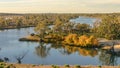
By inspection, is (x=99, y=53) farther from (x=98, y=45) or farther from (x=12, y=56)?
(x=12, y=56)

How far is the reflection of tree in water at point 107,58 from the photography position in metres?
44.0

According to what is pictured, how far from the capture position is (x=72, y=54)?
51688mm


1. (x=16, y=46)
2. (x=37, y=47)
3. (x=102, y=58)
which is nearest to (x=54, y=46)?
(x=37, y=47)

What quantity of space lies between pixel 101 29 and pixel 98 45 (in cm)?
1545

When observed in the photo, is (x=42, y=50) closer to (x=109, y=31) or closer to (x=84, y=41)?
(x=84, y=41)

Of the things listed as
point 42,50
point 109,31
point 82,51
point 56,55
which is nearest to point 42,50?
point 42,50

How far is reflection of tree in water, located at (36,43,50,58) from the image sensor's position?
5149 centimetres

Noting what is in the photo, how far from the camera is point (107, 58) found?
47.8 metres

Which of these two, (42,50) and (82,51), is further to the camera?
(42,50)

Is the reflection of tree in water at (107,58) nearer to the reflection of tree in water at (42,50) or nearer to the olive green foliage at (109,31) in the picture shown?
the reflection of tree in water at (42,50)

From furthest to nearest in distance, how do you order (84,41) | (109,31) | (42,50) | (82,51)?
(109,31) < (84,41) < (42,50) < (82,51)

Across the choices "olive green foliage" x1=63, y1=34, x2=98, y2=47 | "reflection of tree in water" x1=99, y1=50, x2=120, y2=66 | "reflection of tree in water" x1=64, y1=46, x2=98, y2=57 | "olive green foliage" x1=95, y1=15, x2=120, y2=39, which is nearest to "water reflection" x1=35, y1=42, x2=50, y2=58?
"reflection of tree in water" x1=64, y1=46, x2=98, y2=57

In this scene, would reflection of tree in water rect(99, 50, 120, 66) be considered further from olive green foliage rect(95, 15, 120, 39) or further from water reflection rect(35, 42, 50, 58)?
olive green foliage rect(95, 15, 120, 39)

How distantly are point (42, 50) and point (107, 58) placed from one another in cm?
1408
